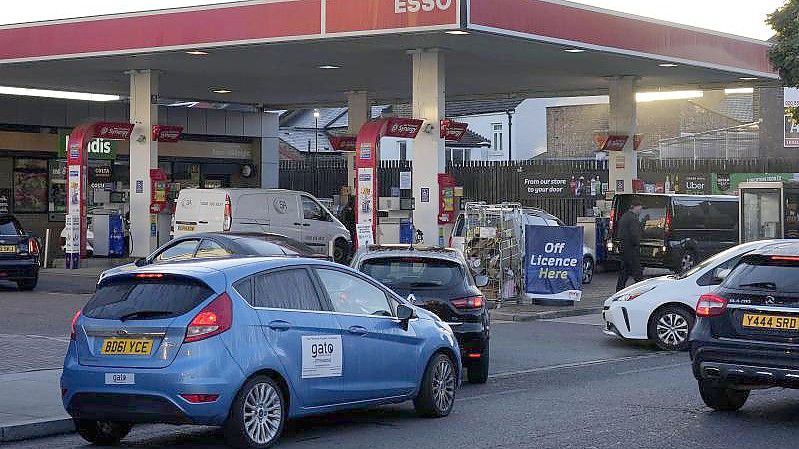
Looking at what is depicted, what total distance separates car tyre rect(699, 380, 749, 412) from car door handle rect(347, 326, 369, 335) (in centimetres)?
347

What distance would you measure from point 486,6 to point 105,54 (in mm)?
9063

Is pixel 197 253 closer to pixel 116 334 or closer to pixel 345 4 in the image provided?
pixel 345 4

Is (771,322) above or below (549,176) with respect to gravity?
below

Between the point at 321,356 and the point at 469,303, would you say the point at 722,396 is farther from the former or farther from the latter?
the point at 321,356

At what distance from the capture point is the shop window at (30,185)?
119 ft

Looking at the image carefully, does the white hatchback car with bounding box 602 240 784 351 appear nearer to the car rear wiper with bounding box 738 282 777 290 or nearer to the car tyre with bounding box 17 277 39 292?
the car rear wiper with bounding box 738 282 777 290

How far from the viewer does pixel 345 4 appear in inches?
980

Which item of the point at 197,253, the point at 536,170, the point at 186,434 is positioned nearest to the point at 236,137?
the point at 536,170

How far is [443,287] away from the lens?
14.3 m

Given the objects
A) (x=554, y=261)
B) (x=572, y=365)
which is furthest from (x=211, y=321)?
(x=554, y=261)

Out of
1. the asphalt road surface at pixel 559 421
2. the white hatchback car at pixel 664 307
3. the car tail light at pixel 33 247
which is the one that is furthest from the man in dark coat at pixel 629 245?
the car tail light at pixel 33 247

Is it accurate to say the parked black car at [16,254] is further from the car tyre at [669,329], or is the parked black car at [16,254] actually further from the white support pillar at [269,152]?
the white support pillar at [269,152]

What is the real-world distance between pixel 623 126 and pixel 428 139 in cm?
899

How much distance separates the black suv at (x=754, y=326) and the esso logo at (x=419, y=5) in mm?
12878
